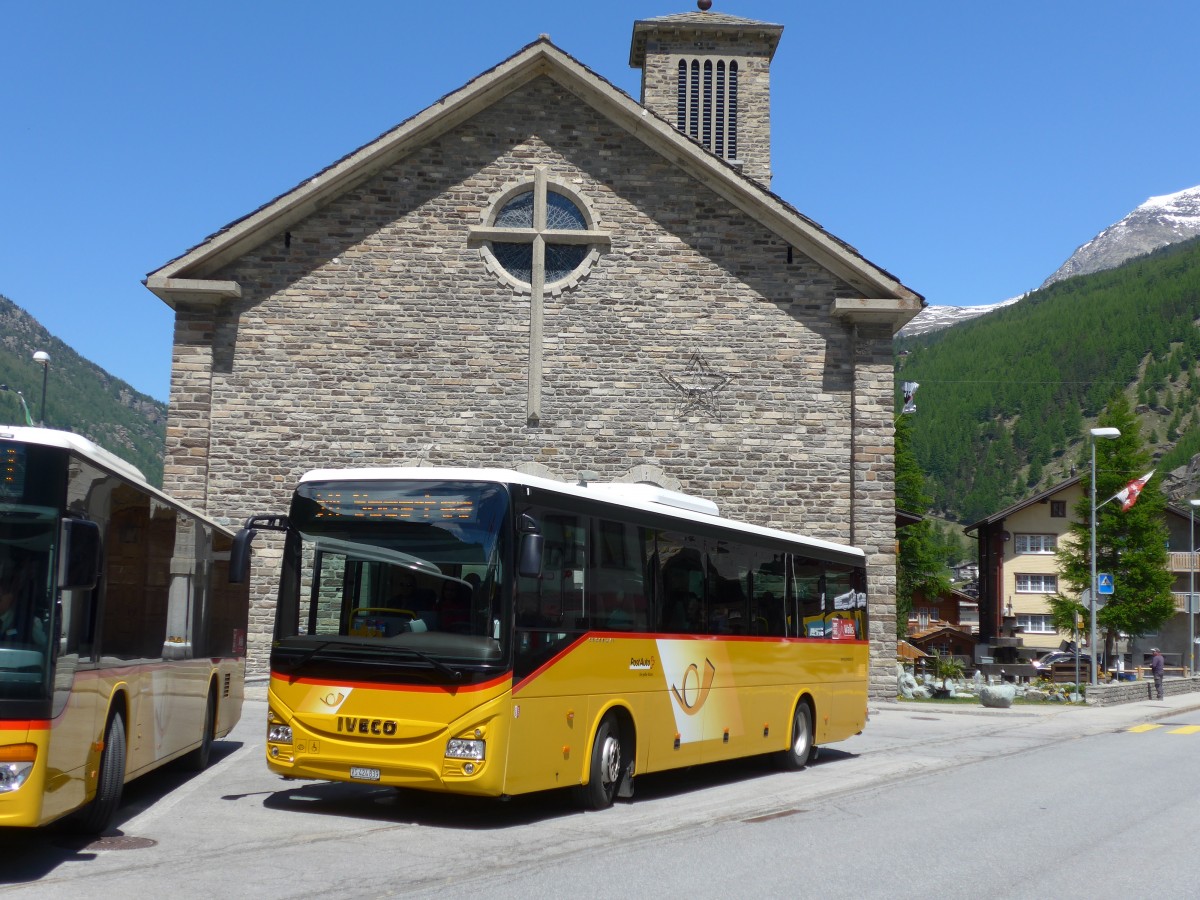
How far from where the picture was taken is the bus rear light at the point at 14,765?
A: 23.7 ft

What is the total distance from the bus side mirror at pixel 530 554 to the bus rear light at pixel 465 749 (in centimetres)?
127

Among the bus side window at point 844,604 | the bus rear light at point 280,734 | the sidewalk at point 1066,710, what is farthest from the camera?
the sidewalk at point 1066,710

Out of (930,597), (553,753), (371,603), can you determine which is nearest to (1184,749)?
(553,753)

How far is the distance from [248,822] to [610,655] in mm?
3148

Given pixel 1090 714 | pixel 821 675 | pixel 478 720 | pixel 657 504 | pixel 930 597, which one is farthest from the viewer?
pixel 930 597

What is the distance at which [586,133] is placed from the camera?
2489 cm

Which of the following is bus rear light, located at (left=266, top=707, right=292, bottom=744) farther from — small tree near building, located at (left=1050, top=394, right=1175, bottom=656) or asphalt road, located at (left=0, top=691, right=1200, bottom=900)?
small tree near building, located at (left=1050, top=394, right=1175, bottom=656)

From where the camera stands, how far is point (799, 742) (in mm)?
15578

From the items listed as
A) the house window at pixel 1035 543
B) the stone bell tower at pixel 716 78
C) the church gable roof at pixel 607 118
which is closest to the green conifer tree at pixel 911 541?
the stone bell tower at pixel 716 78

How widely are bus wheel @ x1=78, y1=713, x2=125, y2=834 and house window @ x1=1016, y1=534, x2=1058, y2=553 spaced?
75156 millimetres

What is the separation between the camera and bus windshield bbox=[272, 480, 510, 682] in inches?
388

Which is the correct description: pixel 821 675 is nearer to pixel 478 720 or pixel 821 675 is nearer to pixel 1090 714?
→ pixel 478 720

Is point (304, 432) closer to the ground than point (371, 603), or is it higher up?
higher up

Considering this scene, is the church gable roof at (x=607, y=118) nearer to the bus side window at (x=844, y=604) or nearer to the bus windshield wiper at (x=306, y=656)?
the bus side window at (x=844, y=604)
